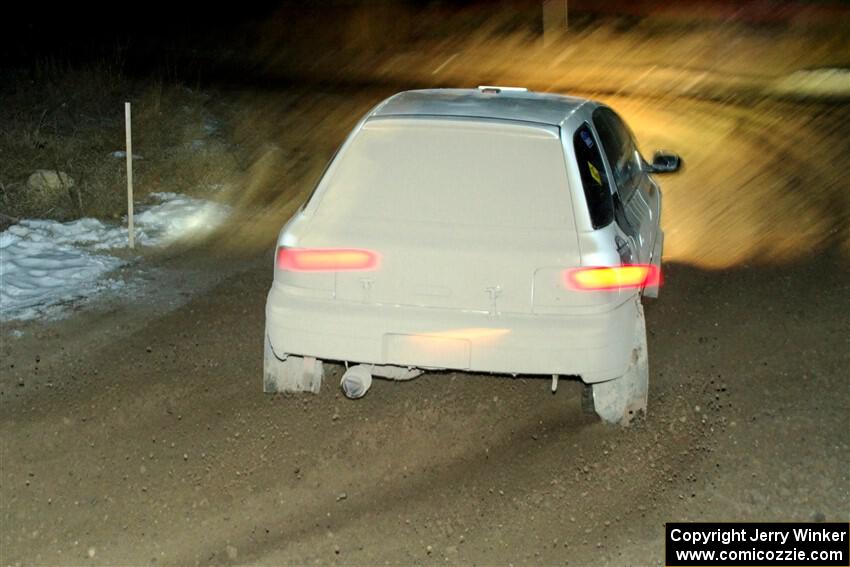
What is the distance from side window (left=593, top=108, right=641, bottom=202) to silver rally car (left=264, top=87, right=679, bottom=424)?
71 centimetres

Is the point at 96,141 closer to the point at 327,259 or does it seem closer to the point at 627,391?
the point at 327,259

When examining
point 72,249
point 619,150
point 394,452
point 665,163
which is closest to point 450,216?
point 394,452

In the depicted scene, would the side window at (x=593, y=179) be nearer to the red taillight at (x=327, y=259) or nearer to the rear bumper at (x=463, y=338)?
the rear bumper at (x=463, y=338)

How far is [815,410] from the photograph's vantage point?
698cm

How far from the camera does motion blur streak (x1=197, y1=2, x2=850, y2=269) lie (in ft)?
41.0

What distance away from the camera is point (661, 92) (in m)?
23.8

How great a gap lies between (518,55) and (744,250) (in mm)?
22779

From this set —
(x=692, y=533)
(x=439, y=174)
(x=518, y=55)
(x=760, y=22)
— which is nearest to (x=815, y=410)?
(x=692, y=533)

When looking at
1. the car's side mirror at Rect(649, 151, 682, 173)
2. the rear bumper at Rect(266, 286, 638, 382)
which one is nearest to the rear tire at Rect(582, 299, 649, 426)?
the rear bumper at Rect(266, 286, 638, 382)

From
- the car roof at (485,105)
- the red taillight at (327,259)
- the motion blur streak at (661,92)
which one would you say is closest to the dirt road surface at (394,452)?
the red taillight at (327,259)

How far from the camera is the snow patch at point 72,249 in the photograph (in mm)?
9578

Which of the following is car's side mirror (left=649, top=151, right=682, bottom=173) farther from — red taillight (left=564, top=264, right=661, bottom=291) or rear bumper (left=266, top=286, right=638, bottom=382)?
rear bumper (left=266, top=286, right=638, bottom=382)

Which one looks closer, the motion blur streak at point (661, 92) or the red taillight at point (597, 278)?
the red taillight at point (597, 278)

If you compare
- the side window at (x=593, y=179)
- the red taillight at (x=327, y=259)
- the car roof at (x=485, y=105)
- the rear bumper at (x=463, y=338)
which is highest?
the car roof at (x=485, y=105)
